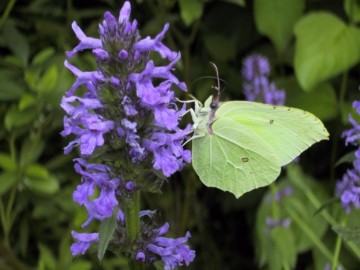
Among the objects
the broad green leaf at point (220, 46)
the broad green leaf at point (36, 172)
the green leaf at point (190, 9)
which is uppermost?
the green leaf at point (190, 9)

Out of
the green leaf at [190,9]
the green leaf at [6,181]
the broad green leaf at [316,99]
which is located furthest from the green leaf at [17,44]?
the broad green leaf at [316,99]

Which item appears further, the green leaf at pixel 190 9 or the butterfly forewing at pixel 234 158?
the green leaf at pixel 190 9

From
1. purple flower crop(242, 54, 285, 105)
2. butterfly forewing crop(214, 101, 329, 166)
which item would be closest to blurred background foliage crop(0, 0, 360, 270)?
purple flower crop(242, 54, 285, 105)

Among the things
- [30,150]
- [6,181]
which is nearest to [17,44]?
[30,150]

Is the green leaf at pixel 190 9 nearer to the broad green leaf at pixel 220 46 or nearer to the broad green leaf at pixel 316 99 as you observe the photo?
the broad green leaf at pixel 220 46

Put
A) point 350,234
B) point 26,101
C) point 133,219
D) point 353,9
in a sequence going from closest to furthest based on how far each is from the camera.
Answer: point 133,219
point 350,234
point 26,101
point 353,9

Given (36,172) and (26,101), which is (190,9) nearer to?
(26,101)

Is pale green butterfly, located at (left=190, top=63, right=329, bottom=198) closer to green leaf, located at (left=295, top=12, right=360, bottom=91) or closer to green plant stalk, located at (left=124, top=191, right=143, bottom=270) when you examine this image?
green plant stalk, located at (left=124, top=191, right=143, bottom=270)
